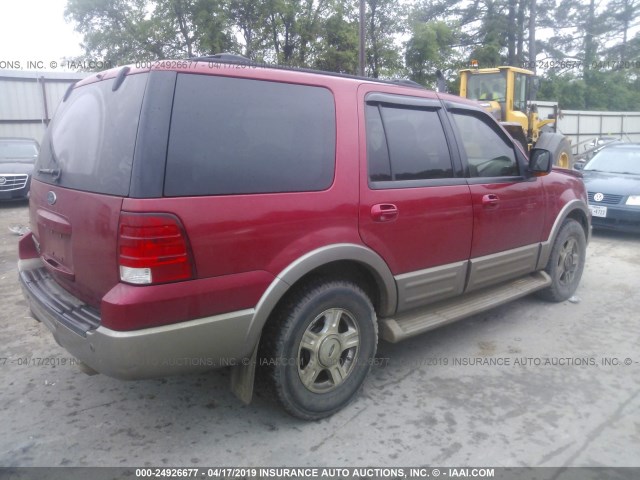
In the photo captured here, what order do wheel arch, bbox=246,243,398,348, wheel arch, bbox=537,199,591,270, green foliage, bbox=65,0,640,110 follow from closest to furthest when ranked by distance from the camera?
wheel arch, bbox=246,243,398,348, wheel arch, bbox=537,199,591,270, green foliage, bbox=65,0,640,110

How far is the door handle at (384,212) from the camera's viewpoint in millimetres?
2980

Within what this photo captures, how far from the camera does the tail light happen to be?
2.20 meters

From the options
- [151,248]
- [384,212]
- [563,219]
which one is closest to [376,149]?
[384,212]

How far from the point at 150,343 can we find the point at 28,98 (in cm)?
1635

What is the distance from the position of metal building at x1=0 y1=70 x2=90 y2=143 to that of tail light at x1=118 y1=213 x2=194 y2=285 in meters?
15.4

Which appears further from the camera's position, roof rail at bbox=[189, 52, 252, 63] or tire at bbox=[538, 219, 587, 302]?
tire at bbox=[538, 219, 587, 302]

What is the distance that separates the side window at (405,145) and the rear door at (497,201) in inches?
9.9

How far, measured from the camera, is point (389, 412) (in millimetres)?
3068

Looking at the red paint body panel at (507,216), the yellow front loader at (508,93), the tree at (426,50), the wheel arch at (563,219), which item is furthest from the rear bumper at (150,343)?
the tree at (426,50)

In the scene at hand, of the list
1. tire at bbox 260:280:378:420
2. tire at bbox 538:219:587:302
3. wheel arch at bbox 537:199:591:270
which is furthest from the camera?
tire at bbox 538:219:587:302

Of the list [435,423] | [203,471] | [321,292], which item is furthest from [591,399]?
[203,471]

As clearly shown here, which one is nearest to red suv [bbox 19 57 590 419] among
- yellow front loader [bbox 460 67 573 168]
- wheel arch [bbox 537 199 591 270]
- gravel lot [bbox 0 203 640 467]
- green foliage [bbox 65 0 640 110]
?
gravel lot [bbox 0 203 640 467]

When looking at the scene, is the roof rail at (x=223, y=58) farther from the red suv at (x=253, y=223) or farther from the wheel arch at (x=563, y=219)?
the wheel arch at (x=563, y=219)

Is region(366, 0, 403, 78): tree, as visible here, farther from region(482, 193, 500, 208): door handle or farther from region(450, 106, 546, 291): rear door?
region(482, 193, 500, 208): door handle
